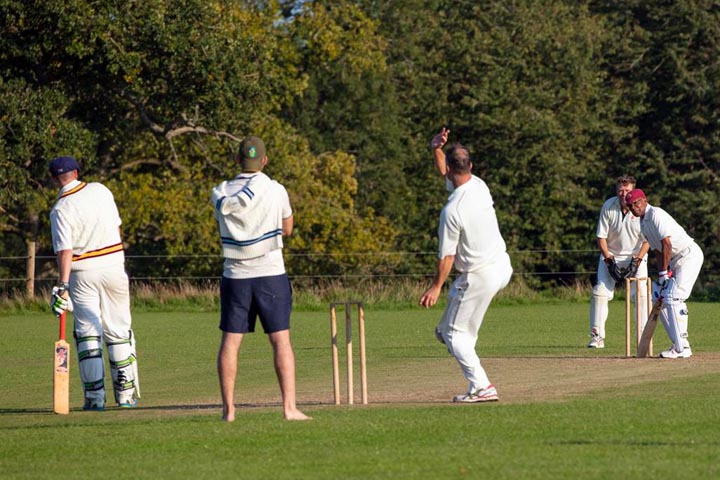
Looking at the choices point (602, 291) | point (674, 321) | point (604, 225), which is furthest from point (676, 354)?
point (604, 225)

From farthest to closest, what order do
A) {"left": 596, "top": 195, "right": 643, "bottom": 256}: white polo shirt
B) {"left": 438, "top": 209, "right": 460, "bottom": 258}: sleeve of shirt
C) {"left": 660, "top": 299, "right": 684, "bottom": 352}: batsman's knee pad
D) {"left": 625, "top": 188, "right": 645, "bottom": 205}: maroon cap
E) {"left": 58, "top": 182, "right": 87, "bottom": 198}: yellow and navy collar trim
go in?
{"left": 596, "top": 195, "right": 643, "bottom": 256}: white polo shirt
{"left": 660, "top": 299, "right": 684, "bottom": 352}: batsman's knee pad
{"left": 625, "top": 188, "right": 645, "bottom": 205}: maroon cap
{"left": 58, "top": 182, "right": 87, "bottom": 198}: yellow and navy collar trim
{"left": 438, "top": 209, "right": 460, "bottom": 258}: sleeve of shirt

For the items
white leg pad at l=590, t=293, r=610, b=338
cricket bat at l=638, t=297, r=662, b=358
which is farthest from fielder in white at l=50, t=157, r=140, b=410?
white leg pad at l=590, t=293, r=610, b=338

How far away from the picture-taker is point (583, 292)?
3197 centimetres

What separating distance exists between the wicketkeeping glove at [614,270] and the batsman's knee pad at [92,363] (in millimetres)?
7788

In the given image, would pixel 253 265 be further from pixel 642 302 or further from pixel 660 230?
pixel 642 302

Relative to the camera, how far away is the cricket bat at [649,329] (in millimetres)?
15367

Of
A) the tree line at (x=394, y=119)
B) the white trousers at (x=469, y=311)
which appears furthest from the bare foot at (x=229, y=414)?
the tree line at (x=394, y=119)

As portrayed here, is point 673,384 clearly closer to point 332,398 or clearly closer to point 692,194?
point 332,398

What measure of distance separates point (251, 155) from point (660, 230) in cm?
633

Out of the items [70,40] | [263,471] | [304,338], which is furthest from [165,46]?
[263,471]

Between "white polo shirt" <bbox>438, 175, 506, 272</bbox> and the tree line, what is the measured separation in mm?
26511

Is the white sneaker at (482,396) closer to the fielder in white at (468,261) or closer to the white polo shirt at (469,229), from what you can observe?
the fielder in white at (468,261)

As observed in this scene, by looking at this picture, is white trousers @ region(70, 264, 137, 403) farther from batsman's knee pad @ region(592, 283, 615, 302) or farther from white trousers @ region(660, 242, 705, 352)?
batsman's knee pad @ region(592, 283, 615, 302)

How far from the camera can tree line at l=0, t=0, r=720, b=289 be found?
127 feet
